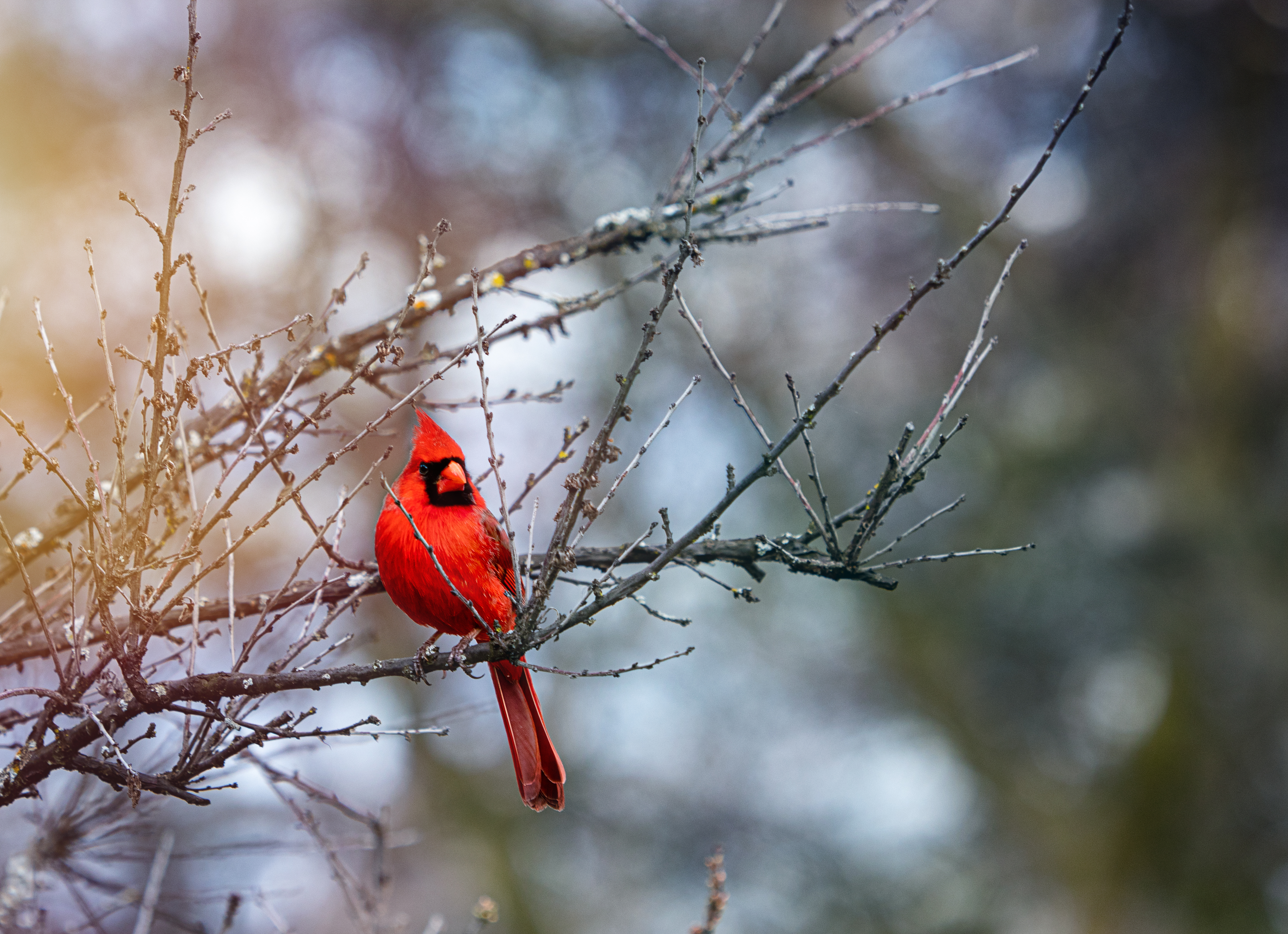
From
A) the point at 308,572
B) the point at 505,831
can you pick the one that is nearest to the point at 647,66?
the point at 308,572

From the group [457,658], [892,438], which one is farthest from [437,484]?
[892,438]

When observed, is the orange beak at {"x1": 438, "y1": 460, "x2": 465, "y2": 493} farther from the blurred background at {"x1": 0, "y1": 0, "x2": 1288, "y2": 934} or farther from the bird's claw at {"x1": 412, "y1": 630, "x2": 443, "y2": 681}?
the blurred background at {"x1": 0, "y1": 0, "x2": 1288, "y2": 934}

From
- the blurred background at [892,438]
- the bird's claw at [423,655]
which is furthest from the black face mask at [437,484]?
the blurred background at [892,438]

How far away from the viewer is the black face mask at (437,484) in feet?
8.51

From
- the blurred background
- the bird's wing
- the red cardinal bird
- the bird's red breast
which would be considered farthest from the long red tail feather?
the blurred background

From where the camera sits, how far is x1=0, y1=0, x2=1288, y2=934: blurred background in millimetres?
7805

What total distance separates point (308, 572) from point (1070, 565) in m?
6.42

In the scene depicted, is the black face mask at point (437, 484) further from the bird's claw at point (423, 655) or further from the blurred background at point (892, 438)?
the blurred background at point (892, 438)

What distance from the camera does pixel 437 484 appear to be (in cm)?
260

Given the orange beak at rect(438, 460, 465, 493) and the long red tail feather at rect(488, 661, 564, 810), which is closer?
the long red tail feather at rect(488, 661, 564, 810)

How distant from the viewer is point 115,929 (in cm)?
532

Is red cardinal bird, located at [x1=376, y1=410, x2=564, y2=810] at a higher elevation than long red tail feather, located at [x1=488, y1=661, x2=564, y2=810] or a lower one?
higher

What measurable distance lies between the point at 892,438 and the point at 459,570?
6.32m

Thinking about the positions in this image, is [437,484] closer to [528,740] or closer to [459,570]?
[459,570]
